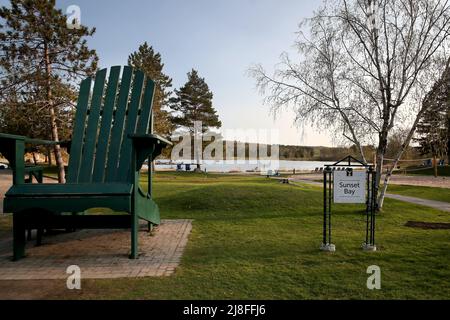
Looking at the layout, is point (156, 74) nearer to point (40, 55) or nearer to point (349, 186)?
point (40, 55)

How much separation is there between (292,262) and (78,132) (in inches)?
137

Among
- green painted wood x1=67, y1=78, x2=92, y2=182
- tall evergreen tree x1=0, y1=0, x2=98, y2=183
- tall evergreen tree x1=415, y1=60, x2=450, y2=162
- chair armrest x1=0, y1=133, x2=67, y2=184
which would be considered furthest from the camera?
tall evergreen tree x1=0, y1=0, x2=98, y2=183

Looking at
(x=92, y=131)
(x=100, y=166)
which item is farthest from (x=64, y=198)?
→ (x=92, y=131)

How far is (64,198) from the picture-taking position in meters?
3.64

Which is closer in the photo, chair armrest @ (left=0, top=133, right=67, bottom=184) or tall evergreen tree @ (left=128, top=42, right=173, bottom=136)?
chair armrest @ (left=0, top=133, right=67, bottom=184)

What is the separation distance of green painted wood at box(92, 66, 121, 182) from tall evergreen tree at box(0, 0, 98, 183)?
1081 centimetres

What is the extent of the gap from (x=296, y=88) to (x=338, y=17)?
187cm

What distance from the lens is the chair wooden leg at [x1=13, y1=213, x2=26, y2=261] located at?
12.5 ft

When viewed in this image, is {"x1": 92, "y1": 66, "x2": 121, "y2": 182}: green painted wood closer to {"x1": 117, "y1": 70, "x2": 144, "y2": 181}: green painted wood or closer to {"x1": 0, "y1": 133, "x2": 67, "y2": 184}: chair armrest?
{"x1": 117, "y1": 70, "x2": 144, "y2": 181}: green painted wood

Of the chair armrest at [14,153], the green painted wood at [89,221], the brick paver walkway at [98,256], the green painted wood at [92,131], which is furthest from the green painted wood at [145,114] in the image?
the brick paver walkway at [98,256]

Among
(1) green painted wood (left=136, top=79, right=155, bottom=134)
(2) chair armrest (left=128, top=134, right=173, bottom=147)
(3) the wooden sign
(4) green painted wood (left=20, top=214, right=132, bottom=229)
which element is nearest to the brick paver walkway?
(4) green painted wood (left=20, top=214, right=132, bottom=229)

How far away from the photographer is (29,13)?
48.4ft

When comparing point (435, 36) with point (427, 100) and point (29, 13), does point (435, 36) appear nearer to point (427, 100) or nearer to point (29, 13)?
point (427, 100)

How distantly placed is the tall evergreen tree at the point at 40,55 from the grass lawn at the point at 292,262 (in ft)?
35.1
